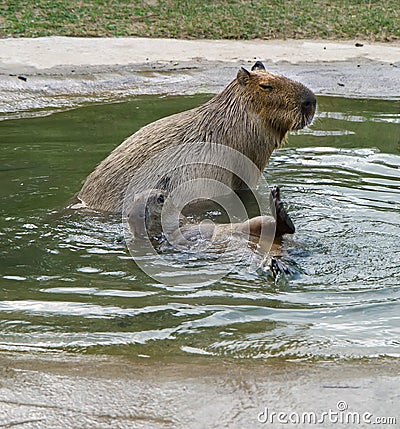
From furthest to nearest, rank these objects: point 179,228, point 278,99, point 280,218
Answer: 1. point 278,99
2. point 179,228
3. point 280,218

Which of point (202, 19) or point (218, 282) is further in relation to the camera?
point (202, 19)

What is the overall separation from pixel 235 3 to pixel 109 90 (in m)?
7.14

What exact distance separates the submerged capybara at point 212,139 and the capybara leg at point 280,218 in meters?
1.14

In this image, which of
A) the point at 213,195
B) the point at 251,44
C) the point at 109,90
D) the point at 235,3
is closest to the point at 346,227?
the point at 213,195

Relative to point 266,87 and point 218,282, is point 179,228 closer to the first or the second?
point 218,282

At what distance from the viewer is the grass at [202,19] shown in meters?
13.5

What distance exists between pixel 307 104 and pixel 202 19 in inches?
357

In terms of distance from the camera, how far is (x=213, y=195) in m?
5.70

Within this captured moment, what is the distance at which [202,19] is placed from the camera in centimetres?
1442

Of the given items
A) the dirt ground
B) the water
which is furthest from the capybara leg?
the dirt ground

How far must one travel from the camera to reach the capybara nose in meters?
5.74

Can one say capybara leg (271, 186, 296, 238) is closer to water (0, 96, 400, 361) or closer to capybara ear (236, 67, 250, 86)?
water (0, 96, 400, 361)

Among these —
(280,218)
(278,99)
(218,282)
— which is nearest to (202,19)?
(278,99)

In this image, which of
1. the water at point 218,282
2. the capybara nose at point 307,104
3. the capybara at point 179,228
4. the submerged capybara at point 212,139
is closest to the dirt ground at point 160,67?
the water at point 218,282
